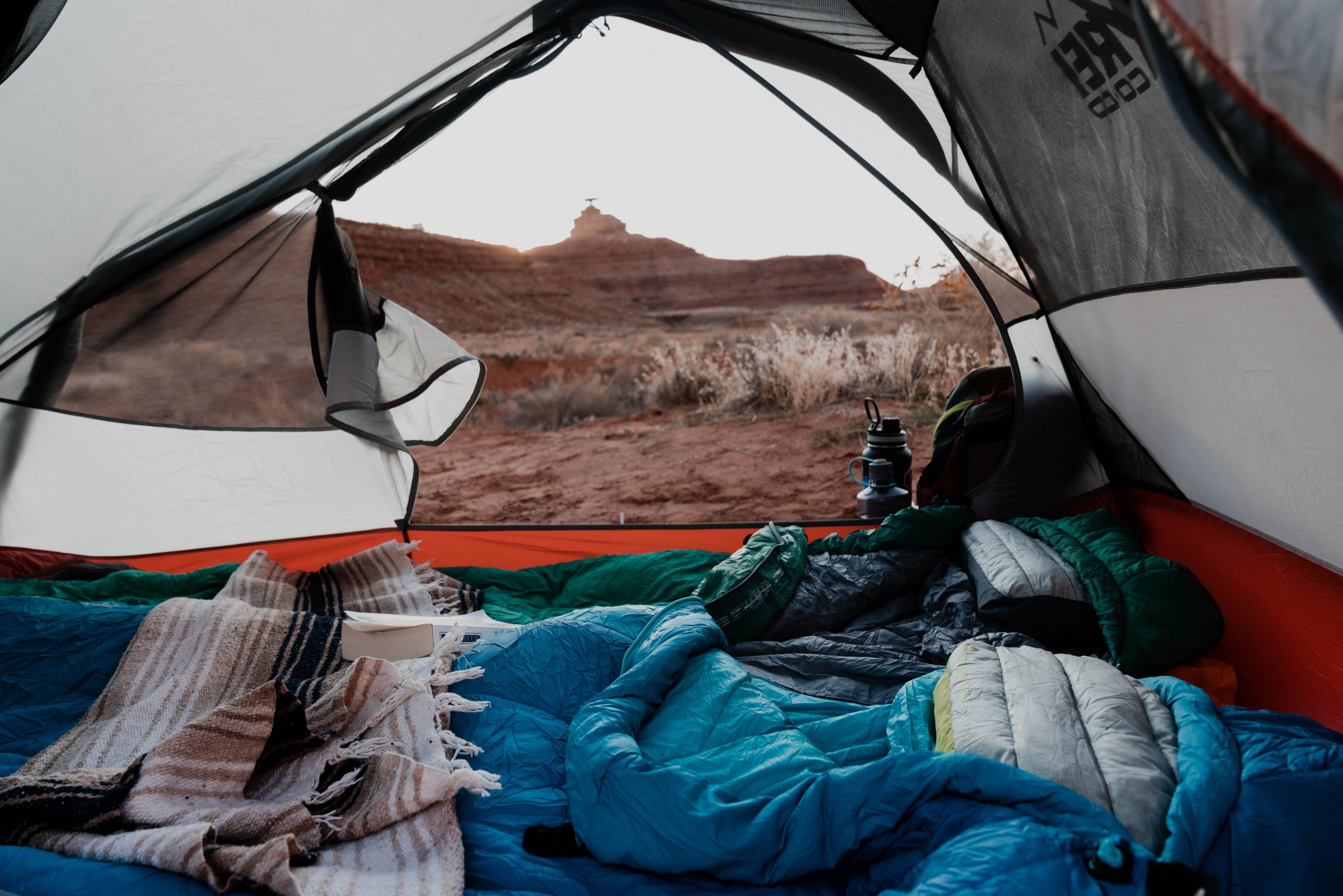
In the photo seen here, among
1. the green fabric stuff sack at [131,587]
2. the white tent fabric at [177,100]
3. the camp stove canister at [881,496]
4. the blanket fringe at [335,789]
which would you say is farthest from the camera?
the camp stove canister at [881,496]

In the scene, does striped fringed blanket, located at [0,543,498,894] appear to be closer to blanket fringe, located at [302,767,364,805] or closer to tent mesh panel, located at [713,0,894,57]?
blanket fringe, located at [302,767,364,805]

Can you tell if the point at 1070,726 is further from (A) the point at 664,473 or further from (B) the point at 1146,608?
(A) the point at 664,473

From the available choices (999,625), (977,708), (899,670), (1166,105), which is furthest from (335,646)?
(1166,105)

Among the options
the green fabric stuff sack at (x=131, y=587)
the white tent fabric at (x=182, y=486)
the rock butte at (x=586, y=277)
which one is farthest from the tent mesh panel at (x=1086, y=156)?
the rock butte at (x=586, y=277)

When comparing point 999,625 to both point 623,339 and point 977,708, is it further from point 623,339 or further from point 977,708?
point 623,339

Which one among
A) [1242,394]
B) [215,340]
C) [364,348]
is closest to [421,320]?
[364,348]

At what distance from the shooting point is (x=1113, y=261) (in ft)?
6.26

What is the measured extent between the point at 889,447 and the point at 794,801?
1913 millimetres

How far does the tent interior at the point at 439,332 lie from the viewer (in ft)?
5.34

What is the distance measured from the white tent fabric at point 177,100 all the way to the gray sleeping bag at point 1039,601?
6.34 feet

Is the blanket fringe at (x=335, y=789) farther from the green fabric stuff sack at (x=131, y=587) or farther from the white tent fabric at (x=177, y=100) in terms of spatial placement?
the white tent fabric at (x=177, y=100)

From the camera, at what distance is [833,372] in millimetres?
8273

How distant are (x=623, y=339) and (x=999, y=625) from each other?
1417cm

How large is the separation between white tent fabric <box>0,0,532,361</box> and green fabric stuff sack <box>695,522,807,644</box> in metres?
1.54
